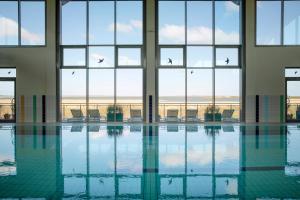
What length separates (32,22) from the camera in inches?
534

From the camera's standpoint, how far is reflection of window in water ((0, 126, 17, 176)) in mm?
5500

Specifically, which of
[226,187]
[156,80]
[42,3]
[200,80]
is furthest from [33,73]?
[226,187]

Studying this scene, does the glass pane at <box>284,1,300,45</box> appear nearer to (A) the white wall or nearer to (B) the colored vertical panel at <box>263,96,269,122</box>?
(B) the colored vertical panel at <box>263,96,269,122</box>

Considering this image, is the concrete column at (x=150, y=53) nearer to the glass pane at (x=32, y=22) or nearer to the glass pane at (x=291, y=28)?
the glass pane at (x=32, y=22)

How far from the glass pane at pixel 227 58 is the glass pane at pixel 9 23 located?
24.8 feet

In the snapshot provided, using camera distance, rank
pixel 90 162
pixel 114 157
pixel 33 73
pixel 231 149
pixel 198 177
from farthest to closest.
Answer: pixel 33 73 < pixel 231 149 < pixel 114 157 < pixel 90 162 < pixel 198 177

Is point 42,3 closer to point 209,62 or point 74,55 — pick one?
point 74,55

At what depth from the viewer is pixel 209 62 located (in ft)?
44.8

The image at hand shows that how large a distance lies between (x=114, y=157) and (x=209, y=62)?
7925mm

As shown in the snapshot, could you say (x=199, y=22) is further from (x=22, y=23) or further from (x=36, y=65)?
(x=22, y=23)

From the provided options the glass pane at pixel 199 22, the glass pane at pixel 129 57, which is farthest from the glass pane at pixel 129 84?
the glass pane at pixel 199 22

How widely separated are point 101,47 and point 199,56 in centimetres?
365

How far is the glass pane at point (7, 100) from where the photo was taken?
44.2 ft

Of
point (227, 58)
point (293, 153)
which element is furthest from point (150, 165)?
point (227, 58)
